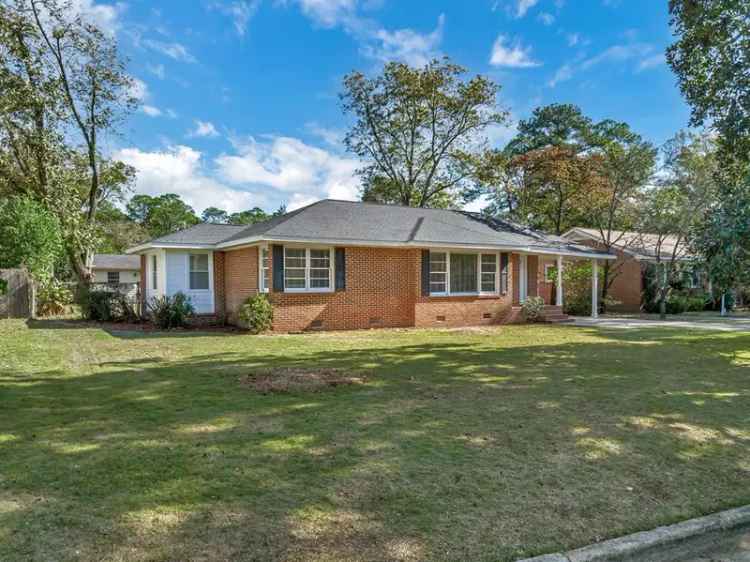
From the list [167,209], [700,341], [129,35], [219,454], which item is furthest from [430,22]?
[167,209]

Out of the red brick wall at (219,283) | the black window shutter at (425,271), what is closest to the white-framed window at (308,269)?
the black window shutter at (425,271)

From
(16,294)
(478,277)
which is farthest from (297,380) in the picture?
(16,294)

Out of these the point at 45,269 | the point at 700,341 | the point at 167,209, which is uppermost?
the point at 167,209

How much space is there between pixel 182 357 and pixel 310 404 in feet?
16.1

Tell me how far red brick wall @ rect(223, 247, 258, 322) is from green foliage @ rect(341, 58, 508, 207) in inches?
695

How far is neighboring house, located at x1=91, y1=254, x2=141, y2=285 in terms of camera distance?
40500 millimetres

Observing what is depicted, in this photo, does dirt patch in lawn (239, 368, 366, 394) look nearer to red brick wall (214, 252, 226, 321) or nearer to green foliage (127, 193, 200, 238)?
red brick wall (214, 252, 226, 321)

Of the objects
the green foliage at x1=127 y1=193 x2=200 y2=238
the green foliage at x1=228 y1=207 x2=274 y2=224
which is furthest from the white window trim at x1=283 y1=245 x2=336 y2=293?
the green foliage at x1=228 y1=207 x2=274 y2=224

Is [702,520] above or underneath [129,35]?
underneath

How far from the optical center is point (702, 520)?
10.7 ft

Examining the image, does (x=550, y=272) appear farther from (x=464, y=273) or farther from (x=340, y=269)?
(x=340, y=269)

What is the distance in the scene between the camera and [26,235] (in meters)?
19.9

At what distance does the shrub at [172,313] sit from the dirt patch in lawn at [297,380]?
26.9 feet

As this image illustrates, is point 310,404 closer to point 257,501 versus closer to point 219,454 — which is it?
point 219,454
